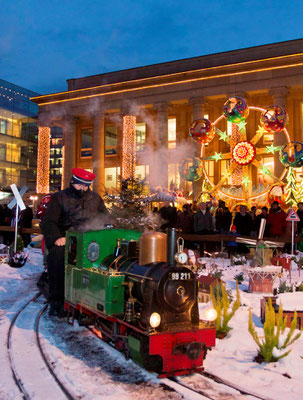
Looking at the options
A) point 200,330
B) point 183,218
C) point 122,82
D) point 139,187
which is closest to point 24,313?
point 200,330

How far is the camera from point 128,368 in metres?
4.86

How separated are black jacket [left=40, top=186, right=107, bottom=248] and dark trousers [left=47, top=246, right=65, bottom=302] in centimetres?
27

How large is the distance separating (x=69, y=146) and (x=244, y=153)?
23.1 m

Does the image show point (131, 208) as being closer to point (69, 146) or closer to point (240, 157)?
point (240, 157)

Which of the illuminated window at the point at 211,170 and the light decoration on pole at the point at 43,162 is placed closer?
the illuminated window at the point at 211,170

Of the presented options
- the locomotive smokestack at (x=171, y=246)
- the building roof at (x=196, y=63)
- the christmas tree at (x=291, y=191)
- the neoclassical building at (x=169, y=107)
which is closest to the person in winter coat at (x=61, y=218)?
the locomotive smokestack at (x=171, y=246)

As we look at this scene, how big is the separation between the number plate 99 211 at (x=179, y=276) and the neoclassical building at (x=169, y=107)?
24.9 meters

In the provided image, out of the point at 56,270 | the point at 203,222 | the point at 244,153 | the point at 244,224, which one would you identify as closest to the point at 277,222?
the point at 244,224

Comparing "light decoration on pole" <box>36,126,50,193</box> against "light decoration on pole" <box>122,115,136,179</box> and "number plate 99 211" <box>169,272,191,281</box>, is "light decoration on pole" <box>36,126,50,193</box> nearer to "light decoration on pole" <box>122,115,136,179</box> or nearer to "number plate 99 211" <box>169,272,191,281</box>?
"light decoration on pole" <box>122,115,136,179</box>

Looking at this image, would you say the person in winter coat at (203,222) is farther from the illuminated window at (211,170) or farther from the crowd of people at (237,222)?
the illuminated window at (211,170)

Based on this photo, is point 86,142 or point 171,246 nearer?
point 171,246

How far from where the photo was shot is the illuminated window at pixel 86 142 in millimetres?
45500

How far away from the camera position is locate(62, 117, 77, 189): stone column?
1616 inches

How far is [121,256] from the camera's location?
17.8 ft
